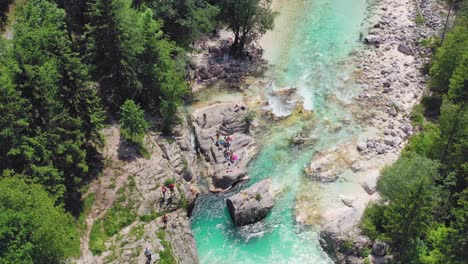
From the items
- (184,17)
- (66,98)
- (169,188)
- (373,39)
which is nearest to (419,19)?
(373,39)

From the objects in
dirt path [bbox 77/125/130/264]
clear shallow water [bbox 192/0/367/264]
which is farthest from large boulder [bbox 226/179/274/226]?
dirt path [bbox 77/125/130/264]

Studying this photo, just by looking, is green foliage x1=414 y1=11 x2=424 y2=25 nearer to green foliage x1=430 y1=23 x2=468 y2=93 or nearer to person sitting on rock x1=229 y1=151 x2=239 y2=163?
green foliage x1=430 y1=23 x2=468 y2=93

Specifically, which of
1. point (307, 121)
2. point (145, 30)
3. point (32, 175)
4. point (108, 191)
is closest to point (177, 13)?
point (145, 30)

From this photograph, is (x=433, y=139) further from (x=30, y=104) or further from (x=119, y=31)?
(x=30, y=104)

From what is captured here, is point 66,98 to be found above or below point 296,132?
above

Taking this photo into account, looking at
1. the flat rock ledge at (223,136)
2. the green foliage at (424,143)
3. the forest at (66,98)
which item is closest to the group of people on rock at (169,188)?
the forest at (66,98)

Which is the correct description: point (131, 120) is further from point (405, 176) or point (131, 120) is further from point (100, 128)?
point (405, 176)

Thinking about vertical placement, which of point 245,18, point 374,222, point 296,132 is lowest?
point 374,222
